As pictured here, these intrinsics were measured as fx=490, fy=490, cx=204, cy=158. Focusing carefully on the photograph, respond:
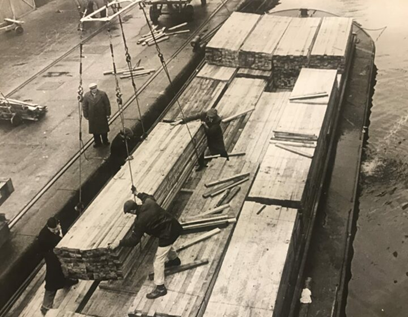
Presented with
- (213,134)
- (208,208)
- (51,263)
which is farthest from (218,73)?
(51,263)

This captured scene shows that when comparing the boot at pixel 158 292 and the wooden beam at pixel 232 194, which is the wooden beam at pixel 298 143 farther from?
the boot at pixel 158 292

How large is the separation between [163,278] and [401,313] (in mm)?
5309

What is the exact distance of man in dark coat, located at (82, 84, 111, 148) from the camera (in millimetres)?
11883

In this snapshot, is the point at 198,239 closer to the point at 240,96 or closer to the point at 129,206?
the point at 129,206

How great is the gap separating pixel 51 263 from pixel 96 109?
4778 millimetres

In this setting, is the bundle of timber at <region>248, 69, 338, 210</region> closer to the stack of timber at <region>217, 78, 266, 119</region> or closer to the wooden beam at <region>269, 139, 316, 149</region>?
the wooden beam at <region>269, 139, 316, 149</region>

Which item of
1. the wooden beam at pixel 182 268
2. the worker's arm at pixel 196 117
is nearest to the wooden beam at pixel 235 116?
the worker's arm at pixel 196 117

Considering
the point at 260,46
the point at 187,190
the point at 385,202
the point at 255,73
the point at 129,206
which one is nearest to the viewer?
the point at 129,206

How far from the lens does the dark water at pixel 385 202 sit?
10461mm

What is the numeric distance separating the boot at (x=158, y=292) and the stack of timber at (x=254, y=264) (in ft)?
2.48

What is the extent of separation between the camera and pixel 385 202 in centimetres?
1320

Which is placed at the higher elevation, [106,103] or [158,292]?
[106,103]

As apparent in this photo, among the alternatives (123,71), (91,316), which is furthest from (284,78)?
(91,316)

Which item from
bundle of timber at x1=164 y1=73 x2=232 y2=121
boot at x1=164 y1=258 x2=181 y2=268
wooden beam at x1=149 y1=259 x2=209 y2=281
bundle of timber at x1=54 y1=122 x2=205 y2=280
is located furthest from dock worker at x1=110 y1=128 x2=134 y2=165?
wooden beam at x1=149 y1=259 x2=209 y2=281
